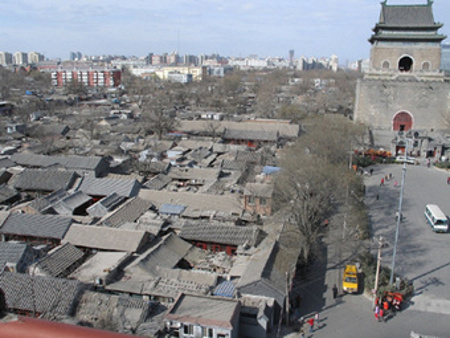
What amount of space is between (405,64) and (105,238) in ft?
85.6

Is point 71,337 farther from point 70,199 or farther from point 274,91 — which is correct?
point 274,91

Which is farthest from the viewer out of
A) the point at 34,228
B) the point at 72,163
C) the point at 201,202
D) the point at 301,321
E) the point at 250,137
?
the point at 250,137

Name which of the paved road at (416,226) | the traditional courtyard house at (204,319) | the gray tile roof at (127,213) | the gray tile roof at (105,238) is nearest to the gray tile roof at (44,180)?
the gray tile roof at (127,213)

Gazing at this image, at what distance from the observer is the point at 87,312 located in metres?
9.59

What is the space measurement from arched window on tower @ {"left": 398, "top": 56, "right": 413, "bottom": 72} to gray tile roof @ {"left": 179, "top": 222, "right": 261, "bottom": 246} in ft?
72.7

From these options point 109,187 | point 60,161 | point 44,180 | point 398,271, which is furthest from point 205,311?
point 60,161

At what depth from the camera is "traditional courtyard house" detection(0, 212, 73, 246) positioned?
542 inches

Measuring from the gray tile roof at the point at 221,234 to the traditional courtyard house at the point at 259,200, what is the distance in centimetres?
242

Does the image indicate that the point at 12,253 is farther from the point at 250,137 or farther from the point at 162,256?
the point at 250,137

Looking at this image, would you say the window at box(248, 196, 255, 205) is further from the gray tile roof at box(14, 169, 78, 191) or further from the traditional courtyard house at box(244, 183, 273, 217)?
the gray tile roof at box(14, 169, 78, 191)

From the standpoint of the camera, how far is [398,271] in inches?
503

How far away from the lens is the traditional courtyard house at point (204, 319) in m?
8.69

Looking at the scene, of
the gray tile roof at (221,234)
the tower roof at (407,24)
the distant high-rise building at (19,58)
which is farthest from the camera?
the distant high-rise building at (19,58)

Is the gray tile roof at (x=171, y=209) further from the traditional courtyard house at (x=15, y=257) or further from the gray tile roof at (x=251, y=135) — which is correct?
the gray tile roof at (x=251, y=135)
